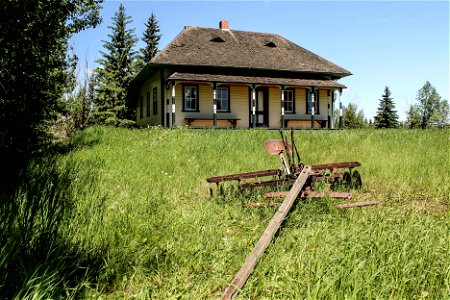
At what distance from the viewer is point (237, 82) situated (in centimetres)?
2334

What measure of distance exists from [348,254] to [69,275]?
2263 millimetres

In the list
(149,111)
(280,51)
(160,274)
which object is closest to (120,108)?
(149,111)

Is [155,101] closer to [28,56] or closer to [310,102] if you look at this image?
[310,102]

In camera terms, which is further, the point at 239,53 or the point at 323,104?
the point at 323,104

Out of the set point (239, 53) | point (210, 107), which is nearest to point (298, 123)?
point (239, 53)

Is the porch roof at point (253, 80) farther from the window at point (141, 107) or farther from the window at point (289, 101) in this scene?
the window at point (141, 107)

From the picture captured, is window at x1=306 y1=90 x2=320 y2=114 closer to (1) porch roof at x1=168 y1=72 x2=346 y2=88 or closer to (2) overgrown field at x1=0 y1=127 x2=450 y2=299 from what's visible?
(1) porch roof at x1=168 y1=72 x2=346 y2=88

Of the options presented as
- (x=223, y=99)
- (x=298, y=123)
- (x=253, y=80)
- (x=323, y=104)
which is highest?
(x=253, y=80)

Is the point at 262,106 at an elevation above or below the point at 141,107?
below

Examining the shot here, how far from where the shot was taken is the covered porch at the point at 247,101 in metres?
23.4

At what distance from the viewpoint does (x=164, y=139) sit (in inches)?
508

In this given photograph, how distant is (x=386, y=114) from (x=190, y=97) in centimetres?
3403

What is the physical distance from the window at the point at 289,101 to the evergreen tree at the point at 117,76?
14614mm

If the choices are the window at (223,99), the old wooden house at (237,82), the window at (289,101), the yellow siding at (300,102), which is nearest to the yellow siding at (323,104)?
the old wooden house at (237,82)
